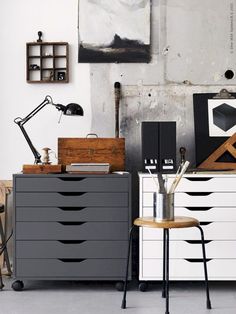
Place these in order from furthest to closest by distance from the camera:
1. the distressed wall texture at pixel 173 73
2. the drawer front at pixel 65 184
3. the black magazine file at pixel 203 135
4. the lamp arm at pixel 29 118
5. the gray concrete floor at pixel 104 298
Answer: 1. the distressed wall texture at pixel 173 73
2. the black magazine file at pixel 203 135
3. the lamp arm at pixel 29 118
4. the drawer front at pixel 65 184
5. the gray concrete floor at pixel 104 298

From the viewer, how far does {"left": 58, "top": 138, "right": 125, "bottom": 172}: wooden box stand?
13.5ft

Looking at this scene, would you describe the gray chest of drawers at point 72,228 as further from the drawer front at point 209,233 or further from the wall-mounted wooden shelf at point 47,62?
the wall-mounted wooden shelf at point 47,62

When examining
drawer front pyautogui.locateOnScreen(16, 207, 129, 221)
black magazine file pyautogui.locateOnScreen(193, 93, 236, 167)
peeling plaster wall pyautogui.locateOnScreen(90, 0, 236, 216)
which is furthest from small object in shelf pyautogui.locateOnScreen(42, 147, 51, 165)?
black magazine file pyautogui.locateOnScreen(193, 93, 236, 167)

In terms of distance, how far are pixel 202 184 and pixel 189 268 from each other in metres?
0.55

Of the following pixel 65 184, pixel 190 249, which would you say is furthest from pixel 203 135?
pixel 65 184

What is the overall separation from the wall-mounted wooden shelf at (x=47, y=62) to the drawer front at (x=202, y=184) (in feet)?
3.52

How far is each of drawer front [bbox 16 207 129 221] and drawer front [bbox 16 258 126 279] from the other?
27 cm

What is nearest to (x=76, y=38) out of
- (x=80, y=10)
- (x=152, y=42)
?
(x=80, y=10)

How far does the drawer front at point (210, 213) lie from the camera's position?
13.1ft

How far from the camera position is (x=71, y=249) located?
397 centimetres

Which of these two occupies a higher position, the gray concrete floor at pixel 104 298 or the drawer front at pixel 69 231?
the drawer front at pixel 69 231

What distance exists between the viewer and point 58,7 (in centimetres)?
452

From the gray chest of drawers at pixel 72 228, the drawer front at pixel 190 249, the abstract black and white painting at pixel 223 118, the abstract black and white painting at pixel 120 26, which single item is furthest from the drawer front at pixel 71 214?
the abstract black and white painting at pixel 120 26

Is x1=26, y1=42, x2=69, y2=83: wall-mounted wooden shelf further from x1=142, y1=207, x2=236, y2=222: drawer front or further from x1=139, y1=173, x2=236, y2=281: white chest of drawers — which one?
x1=142, y1=207, x2=236, y2=222: drawer front
